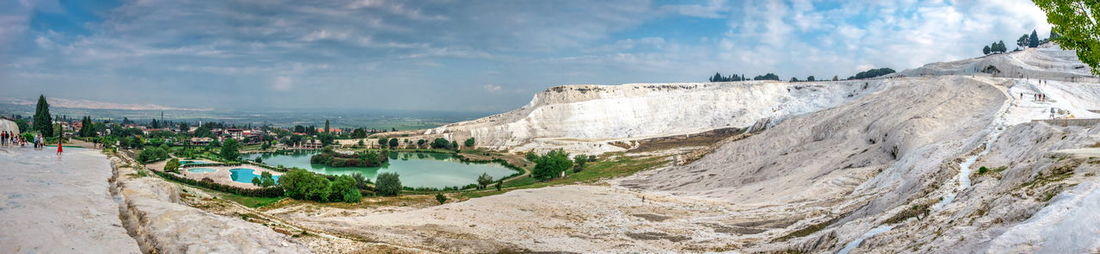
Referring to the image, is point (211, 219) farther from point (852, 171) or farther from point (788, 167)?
point (788, 167)

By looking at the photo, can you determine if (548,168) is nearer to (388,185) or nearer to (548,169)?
(548,169)

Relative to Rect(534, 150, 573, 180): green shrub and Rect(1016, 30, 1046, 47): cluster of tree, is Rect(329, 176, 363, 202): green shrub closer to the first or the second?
Rect(534, 150, 573, 180): green shrub

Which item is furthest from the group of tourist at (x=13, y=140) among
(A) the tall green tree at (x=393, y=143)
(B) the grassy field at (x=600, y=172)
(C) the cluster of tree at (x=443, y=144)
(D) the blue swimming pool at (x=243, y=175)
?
(A) the tall green tree at (x=393, y=143)

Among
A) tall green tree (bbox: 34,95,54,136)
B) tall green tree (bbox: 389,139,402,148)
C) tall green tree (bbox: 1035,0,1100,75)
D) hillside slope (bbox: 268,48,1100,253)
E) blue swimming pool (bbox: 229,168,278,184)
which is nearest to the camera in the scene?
hillside slope (bbox: 268,48,1100,253)

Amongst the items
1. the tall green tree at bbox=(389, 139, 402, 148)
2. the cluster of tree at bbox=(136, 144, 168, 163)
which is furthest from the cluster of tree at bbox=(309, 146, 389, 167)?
the cluster of tree at bbox=(136, 144, 168, 163)

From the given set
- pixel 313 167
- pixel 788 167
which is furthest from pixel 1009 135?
pixel 313 167

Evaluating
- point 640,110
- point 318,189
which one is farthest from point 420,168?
point 640,110
